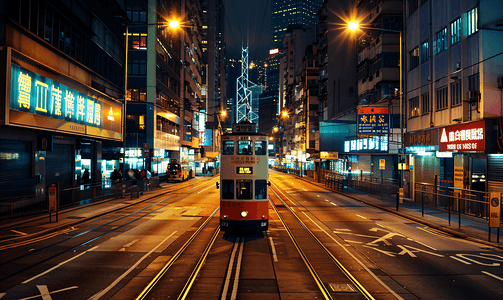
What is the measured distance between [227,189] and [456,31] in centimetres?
2063

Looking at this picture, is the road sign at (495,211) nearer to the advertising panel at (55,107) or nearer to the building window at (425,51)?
the building window at (425,51)

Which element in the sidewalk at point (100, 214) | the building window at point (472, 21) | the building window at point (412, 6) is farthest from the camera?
the building window at point (412, 6)

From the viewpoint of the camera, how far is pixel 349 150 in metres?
49.0

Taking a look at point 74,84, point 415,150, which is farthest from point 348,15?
point 74,84

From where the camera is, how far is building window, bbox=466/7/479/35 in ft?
75.0

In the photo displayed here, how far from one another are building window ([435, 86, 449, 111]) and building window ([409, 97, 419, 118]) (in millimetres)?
3596

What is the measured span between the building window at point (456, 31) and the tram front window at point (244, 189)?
63.2 ft

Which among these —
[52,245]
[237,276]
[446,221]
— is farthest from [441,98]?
[52,245]

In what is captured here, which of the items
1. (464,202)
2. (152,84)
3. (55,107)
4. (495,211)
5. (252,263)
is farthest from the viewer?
(152,84)

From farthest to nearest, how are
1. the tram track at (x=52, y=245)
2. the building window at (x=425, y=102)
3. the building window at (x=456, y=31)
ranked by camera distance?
the building window at (x=425, y=102), the building window at (x=456, y=31), the tram track at (x=52, y=245)

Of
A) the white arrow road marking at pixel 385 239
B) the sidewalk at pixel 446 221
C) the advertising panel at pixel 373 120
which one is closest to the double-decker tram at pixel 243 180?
the white arrow road marking at pixel 385 239

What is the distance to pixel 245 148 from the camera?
640 inches

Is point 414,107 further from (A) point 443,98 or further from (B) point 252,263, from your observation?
(B) point 252,263

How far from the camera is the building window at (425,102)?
3007 centimetres
